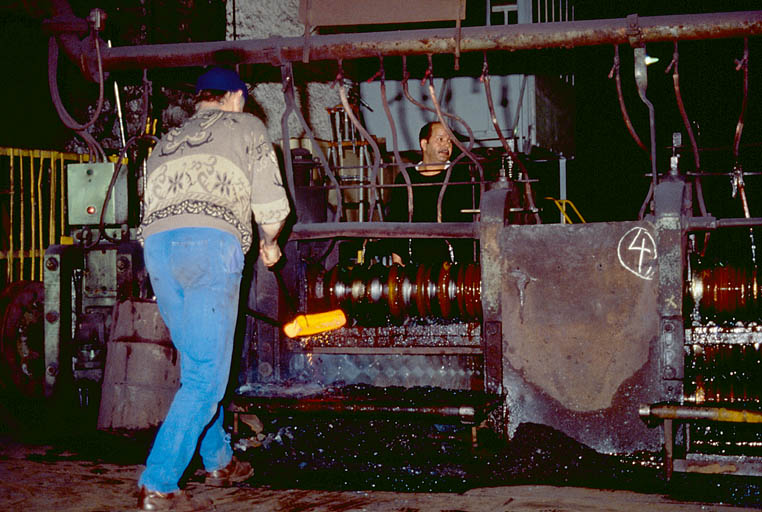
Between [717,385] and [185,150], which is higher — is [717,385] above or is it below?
below

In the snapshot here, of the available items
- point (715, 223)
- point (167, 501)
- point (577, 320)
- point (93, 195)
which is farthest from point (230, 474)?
point (715, 223)

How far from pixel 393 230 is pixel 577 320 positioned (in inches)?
53.3

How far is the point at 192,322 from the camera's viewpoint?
3654mm

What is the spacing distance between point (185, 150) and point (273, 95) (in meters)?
6.24

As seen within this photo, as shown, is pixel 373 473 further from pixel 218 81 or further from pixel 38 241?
pixel 38 241

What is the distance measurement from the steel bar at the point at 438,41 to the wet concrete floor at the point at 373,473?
259 centimetres

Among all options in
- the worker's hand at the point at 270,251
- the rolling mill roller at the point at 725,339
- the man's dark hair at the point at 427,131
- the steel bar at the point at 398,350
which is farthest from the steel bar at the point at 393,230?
the man's dark hair at the point at 427,131

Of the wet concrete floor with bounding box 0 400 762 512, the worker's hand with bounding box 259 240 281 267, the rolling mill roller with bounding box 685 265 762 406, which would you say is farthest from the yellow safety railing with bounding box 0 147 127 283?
the rolling mill roller with bounding box 685 265 762 406

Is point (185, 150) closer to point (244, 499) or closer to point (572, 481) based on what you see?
point (244, 499)

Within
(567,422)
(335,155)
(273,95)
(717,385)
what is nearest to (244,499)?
(567,422)

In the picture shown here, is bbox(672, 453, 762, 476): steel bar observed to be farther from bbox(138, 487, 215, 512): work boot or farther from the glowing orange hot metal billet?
bbox(138, 487, 215, 512): work boot

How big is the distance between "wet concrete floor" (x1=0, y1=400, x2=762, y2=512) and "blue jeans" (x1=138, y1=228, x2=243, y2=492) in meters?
0.39

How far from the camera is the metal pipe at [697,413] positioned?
4.04m

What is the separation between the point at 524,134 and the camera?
12.8 m
